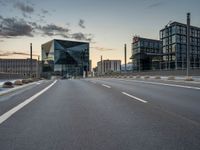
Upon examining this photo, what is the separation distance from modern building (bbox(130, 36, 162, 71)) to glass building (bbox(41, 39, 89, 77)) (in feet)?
128

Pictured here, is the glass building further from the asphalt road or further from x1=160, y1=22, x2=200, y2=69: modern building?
the asphalt road

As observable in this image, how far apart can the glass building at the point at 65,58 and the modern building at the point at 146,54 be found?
39.1m

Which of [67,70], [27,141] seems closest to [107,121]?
[27,141]

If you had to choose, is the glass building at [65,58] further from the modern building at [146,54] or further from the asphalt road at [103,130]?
the asphalt road at [103,130]

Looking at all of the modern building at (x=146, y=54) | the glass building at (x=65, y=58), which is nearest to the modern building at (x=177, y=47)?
the modern building at (x=146, y=54)

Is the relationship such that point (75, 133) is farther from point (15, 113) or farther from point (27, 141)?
point (15, 113)

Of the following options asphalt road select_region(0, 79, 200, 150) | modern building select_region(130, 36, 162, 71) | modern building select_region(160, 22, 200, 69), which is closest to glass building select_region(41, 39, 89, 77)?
modern building select_region(130, 36, 162, 71)

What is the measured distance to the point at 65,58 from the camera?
125750mm

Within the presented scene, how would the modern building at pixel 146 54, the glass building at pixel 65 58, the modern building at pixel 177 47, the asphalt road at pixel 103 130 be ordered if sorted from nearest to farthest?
1. the asphalt road at pixel 103 130
2. the modern building at pixel 177 47
3. the modern building at pixel 146 54
4. the glass building at pixel 65 58

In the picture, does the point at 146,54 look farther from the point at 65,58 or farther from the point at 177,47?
the point at 65,58

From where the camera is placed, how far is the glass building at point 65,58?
405 feet

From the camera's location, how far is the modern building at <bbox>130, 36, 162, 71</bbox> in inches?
3238

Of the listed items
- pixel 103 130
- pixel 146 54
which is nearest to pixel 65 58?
pixel 146 54

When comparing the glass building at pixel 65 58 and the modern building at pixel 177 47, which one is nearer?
the modern building at pixel 177 47
